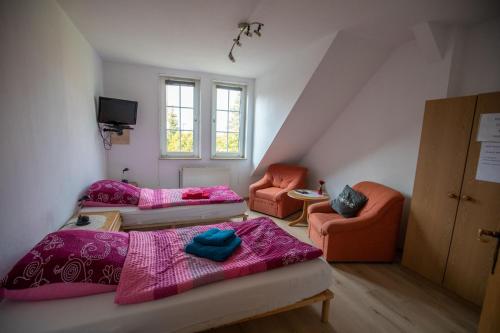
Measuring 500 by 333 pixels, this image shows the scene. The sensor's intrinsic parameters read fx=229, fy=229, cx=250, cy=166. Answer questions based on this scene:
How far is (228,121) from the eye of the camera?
4805 millimetres

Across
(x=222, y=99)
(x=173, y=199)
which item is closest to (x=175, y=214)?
(x=173, y=199)

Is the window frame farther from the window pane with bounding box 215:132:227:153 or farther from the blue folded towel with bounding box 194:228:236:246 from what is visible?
the blue folded towel with bounding box 194:228:236:246

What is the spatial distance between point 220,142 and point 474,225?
12.9 feet

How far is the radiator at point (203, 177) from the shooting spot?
4469 mm

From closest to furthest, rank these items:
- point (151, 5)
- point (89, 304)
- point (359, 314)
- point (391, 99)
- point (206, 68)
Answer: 1. point (89, 304)
2. point (359, 314)
3. point (151, 5)
4. point (391, 99)
5. point (206, 68)

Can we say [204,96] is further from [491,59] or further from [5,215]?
[491,59]

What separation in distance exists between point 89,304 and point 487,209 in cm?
304

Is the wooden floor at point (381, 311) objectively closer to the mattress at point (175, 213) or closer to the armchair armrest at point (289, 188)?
the mattress at point (175, 213)

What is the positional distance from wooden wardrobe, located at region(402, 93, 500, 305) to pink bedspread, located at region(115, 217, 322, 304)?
4.57 feet

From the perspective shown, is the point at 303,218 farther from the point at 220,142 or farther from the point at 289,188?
the point at 220,142

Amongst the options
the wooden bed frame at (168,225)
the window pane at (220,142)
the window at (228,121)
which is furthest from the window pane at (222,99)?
the wooden bed frame at (168,225)

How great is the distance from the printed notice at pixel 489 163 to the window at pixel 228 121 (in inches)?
146

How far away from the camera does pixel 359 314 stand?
6.24 feet

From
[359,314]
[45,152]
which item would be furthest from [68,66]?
[359,314]
